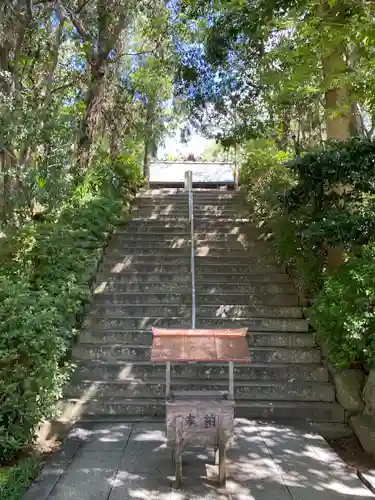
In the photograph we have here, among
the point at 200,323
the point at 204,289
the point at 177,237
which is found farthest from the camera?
the point at 177,237

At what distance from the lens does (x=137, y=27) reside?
11.6 m

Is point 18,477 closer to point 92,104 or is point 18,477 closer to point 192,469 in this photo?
point 192,469

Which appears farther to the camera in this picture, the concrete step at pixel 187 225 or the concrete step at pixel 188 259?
the concrete step at pixel 187 225

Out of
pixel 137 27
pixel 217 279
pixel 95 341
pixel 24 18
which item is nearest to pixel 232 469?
pixel 95 341

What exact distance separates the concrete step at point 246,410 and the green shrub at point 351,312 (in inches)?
24.2

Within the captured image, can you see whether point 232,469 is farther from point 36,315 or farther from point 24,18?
point 24,18

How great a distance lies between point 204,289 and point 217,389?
2095 mm

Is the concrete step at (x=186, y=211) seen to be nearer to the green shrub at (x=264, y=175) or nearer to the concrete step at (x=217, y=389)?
the green shrub at (x=264, y=175)

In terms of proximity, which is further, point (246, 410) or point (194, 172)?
point (194, 172)

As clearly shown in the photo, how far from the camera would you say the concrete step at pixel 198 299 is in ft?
23.0

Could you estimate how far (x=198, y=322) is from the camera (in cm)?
655

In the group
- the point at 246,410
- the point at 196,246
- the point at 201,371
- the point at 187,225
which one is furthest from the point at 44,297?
the point at 187,225

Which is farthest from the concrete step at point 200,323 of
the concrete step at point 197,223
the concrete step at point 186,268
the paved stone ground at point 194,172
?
the paved stone ground at point 194,172

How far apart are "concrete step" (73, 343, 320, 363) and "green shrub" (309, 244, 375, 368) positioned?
67cm
